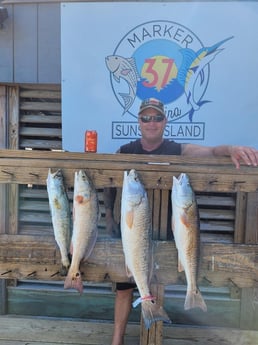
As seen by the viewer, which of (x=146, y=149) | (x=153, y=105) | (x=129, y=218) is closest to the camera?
(x=129, y=218)

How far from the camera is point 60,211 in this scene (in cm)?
202

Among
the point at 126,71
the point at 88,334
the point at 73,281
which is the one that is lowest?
the point at 88,334

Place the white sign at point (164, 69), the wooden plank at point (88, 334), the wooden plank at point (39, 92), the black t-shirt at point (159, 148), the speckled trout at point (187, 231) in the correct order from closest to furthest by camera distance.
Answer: the speckled trout at point (187, 231) < the black t-shirt at point (159, 148) < the white sign at point (164, 69) < the wooden plank at point (88, 334) < the wooden plank at point (39, 92)

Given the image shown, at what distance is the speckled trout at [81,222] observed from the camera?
1984 mm

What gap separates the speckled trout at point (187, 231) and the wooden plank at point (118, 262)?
14 cm

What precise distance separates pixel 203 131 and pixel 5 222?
144cm

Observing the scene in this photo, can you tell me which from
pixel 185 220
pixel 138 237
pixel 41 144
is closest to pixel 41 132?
pixel 41 144

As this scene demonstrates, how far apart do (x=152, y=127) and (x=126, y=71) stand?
47 cm

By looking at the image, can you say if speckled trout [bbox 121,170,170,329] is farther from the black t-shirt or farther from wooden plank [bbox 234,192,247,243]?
wooden plank [bbox 234,192,247,243]

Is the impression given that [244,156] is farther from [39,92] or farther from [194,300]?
[39,92]

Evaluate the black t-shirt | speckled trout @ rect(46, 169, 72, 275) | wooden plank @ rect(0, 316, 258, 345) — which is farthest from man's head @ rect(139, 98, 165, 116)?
wooden plank @ rect(0, 316, 258, 345)

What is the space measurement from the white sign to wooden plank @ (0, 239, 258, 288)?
80cm

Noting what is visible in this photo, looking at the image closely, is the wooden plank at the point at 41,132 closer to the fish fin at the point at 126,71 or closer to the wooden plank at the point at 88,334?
the fish fin at the point at 126,71

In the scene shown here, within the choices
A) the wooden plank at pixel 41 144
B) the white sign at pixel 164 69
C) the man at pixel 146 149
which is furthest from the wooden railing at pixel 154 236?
the wooden plank at pixel 41 144
